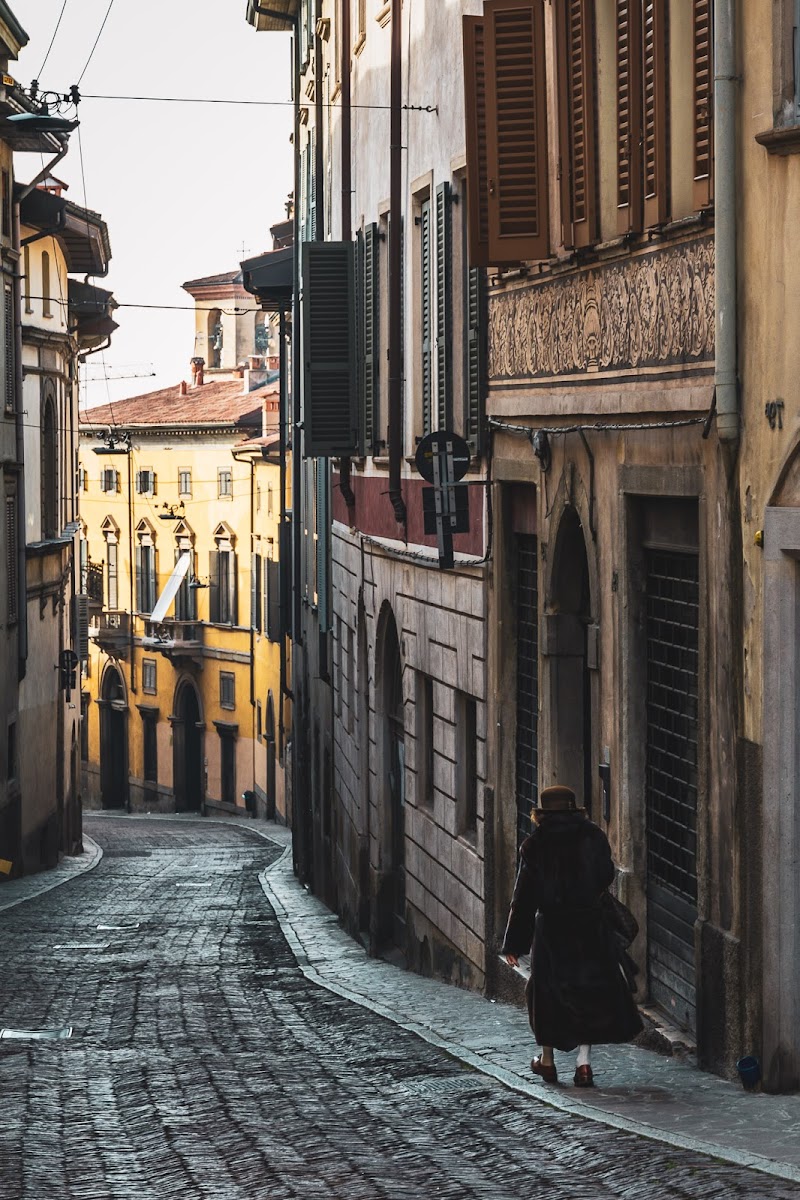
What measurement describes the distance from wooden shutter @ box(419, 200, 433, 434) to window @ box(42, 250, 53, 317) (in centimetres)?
2105

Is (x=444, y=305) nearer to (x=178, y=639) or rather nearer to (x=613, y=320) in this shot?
(x=613, y=320)

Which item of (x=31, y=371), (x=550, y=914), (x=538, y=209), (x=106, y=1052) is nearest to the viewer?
(x=550, y=914)

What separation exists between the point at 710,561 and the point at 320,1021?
16.4 ft

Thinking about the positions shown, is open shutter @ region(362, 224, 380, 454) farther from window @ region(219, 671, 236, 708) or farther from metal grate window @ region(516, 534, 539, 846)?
window @ region(219, 671, 236, 708)

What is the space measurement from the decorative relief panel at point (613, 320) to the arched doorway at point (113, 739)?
2260 inches

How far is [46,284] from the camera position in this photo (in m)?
39.2

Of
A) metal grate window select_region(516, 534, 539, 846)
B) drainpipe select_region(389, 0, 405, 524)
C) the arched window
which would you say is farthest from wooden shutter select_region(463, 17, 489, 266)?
the arched window

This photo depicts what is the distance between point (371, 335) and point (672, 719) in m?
11.5

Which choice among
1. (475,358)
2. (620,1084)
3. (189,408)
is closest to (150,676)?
(189,408)

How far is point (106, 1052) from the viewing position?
1238 centimetres

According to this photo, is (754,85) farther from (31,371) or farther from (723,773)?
(31,371)

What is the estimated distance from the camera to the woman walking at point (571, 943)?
9.98 m

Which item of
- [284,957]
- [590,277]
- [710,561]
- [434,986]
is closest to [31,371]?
[284,957]

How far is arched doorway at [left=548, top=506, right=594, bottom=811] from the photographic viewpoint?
13.6 metres
